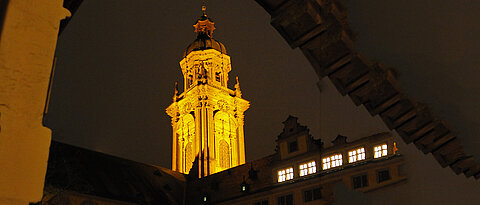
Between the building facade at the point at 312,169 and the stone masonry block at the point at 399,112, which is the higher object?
the building facade at the point at 312,169

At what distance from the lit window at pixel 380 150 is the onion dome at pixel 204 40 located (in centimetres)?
3565

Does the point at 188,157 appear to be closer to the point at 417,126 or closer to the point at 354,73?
the point at 417,126

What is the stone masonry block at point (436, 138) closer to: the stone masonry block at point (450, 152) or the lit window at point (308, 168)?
the stone masonry block at point (450, 152)

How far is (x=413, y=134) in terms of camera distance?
8492 millimetres

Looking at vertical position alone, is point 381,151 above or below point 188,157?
below

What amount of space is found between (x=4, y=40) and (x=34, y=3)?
1.14ft

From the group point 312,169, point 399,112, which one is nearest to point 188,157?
point 312,169

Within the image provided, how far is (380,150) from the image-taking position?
31.1 m

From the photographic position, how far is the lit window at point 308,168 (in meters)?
33.7

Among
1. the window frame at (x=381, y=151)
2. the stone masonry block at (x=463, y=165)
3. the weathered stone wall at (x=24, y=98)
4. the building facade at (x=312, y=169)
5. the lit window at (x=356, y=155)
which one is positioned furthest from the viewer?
the lit window at (x=356, y=155)

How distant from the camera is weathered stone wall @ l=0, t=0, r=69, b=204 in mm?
2938

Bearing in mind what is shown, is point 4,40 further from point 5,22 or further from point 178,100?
point 178,100

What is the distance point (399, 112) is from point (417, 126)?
0.71m

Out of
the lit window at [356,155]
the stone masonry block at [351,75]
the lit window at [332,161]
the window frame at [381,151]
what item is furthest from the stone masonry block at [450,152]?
the lit window at [332,161]
